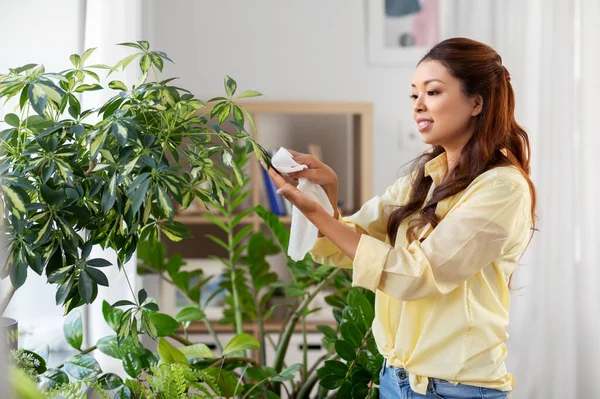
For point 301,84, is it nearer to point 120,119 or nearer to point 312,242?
point 312,242

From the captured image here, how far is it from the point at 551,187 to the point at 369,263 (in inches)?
59.0

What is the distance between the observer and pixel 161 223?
4.32 ft

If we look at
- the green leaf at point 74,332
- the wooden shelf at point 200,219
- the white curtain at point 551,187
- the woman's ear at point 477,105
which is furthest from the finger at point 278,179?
the wooden shelf at point 200,219

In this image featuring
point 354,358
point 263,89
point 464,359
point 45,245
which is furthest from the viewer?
point 263,89

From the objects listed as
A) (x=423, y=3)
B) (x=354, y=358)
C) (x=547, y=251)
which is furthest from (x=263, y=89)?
(x=354, y=358)

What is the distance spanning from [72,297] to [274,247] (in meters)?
1.43

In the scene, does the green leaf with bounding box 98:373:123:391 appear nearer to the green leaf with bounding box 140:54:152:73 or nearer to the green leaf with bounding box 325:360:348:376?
the green leaf with bounding box 325:360:348:376

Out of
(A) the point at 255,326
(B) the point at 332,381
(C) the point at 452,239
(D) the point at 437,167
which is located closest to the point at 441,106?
(D) the point at 437,167

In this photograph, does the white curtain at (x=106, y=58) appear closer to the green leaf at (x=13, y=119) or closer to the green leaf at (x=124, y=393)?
the green leaf at (x=124, y=393)

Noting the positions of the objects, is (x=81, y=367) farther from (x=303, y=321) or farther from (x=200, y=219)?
(x=200, y=219)

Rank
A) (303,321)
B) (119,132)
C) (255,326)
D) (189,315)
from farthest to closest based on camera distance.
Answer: (255,326) → (303,321) → (189,315) → (119,132)

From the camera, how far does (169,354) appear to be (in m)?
1.58

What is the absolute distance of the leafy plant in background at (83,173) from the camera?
1.07 meters

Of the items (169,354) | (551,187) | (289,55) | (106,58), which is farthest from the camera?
(289,55)
